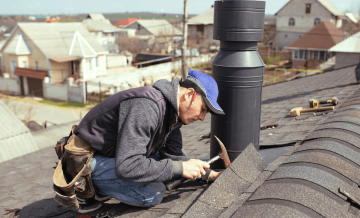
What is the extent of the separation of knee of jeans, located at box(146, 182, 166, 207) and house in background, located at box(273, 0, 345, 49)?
49.3 meters

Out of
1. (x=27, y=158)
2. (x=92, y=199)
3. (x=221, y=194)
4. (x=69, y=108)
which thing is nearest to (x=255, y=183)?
(x=221, y=194)

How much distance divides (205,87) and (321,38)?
124ft

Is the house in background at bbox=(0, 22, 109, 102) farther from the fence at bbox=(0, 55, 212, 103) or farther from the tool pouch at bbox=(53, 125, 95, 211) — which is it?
the tool pouch at bbox=(53, 125, 95, 211)

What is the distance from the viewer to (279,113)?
5.71 m

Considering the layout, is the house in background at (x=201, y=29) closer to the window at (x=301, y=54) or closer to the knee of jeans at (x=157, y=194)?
the window at (x=301, y=54)

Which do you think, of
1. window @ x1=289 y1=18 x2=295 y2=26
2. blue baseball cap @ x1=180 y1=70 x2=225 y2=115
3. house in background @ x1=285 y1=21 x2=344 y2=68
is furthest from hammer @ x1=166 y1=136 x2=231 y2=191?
window @ x1=289 y1=18 x2=295 y2=26

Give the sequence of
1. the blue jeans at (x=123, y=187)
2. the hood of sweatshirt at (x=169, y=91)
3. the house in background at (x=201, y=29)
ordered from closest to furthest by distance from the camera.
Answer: the hood of sweatshirt at (x=169, y=91)
the blue jeans at (x=123, y=187)
the house in background at (x=201, y=29)

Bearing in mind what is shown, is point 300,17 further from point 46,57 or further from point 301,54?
point 46,57

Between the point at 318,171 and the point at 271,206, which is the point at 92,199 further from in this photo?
the point at 318,171

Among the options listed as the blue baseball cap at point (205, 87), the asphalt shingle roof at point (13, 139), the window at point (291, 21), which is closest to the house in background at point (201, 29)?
the window at point (291, 21)

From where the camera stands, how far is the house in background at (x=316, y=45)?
3484 centimetres

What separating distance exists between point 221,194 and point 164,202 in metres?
0.60

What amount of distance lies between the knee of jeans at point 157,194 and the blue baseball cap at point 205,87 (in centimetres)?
79

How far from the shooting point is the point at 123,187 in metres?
2.61
